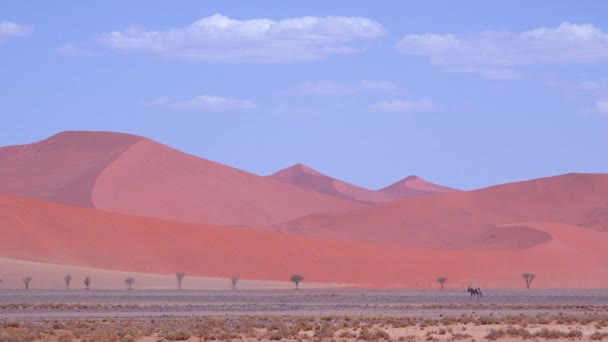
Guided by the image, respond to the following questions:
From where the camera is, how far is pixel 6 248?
74250 millimetres

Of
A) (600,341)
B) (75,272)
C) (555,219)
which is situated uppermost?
(555,219)

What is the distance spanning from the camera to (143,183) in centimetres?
11550

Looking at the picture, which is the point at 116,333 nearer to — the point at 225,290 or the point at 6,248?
the point at 225,290

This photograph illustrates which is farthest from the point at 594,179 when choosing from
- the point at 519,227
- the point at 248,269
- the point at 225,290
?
the point at 225,290

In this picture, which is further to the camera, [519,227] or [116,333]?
[519,227]

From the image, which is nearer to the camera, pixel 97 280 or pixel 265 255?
pixel 97 280

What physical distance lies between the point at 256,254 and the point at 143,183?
3266 centimetres

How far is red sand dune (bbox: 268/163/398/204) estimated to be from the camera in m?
168

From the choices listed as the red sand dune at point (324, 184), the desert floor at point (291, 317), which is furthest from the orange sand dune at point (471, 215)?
the red sand dune at point (324, 184)

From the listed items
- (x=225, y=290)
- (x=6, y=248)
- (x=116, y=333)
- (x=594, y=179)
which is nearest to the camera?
(x=116, y=333)

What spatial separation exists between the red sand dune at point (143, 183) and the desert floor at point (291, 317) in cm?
4966

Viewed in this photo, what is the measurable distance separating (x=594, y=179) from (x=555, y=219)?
35.6 ft

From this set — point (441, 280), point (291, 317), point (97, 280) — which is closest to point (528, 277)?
point (441, 280)

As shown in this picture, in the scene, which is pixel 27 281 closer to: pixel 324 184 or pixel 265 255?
pixel 265 255
